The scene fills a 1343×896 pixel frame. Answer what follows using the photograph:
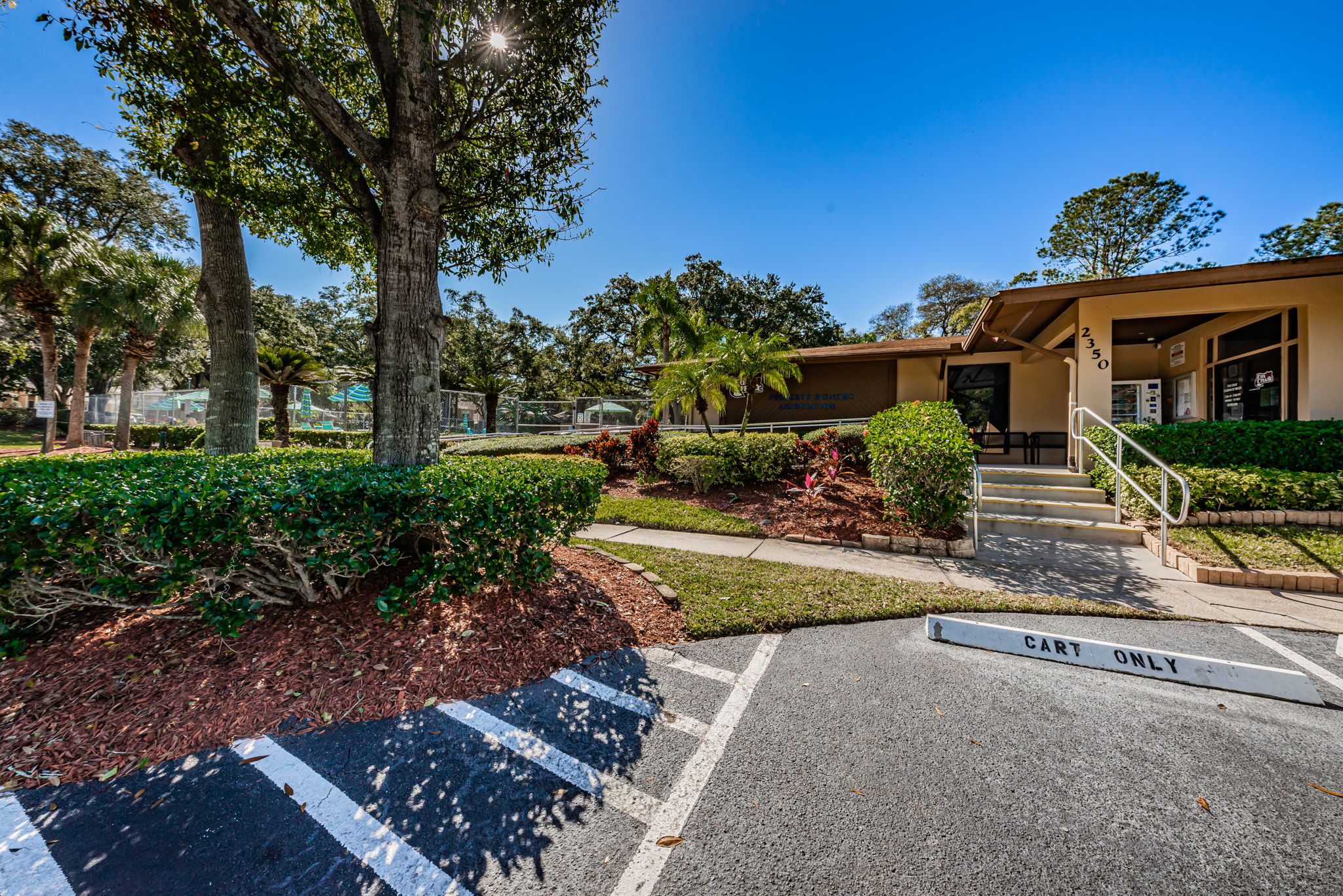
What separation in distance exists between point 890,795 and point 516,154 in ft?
20.9

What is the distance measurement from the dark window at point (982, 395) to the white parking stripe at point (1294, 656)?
395 inches

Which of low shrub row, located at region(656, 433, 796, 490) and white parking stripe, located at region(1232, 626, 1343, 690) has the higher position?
low shrub row, located at region(656, 433, 796, 490)

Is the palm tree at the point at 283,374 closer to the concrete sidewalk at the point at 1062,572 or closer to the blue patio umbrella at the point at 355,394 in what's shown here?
the blue patio umbrella at the point at 355,394

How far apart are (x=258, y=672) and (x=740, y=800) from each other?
2.71m

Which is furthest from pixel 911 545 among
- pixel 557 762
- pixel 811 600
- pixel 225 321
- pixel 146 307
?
pixel 146 307

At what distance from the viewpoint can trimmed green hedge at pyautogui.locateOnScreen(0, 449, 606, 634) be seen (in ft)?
7.91

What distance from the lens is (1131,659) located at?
2.94 metres

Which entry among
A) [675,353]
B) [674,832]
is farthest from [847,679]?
[675,353]

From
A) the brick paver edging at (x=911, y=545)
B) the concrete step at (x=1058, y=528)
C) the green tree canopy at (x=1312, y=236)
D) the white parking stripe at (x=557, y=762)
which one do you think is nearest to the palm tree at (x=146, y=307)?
the white parking stripe at (x=557, y=762)

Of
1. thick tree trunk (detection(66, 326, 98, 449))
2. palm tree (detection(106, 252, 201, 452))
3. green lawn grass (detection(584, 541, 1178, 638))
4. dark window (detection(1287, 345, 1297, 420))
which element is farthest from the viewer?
thick tree trunk (detection(66, 326, 98, 449))

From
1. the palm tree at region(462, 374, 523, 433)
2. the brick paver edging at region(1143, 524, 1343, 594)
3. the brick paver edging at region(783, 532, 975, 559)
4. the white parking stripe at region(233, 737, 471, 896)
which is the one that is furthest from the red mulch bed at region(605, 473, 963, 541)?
the palm tree at region(462, 374, 523, 433)

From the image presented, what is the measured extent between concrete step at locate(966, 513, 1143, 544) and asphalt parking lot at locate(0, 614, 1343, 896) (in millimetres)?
3621

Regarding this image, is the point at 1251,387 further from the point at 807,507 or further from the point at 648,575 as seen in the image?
the point at 648,575

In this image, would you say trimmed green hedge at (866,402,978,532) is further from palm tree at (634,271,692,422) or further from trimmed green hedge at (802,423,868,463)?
palm tree at (634,271,692,422)
